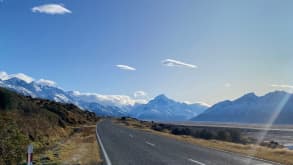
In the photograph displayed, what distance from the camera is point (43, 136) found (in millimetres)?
31141

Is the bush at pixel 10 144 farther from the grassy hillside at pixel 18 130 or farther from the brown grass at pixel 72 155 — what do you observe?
the brown grass at pixel 72 155

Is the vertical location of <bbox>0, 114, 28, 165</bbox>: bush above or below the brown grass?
above

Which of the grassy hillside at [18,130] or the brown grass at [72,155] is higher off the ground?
the grassy hillside at [18,130]

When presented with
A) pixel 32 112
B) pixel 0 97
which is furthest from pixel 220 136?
pixel 0 97

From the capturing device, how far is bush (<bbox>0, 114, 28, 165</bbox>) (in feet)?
48.1

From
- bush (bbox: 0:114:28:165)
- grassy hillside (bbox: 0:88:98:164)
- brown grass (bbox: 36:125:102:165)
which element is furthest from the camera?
brown grass (bbox: 36:125:102:165)

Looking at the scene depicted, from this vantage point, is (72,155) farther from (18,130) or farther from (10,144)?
(10,144)

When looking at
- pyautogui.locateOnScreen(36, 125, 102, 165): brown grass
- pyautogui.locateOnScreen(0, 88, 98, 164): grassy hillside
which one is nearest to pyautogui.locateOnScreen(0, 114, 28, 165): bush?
pyautogui.locateOnScreen(0, 88, 98, 164): grassy hillside

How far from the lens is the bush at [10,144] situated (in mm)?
14650

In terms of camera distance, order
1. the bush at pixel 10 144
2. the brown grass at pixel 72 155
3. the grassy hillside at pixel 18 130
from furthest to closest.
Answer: the brown grass at pixel 72 155 → the grassy hillside at pixel 18 130 → the bush at pixel 10 144

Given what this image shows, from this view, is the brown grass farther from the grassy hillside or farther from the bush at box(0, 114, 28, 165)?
the grassy hillside

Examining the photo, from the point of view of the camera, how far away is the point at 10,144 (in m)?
14.8

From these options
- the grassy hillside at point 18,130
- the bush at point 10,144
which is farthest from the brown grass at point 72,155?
the grassy hillside at point 18,130

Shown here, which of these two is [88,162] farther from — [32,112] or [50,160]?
[32,112]
